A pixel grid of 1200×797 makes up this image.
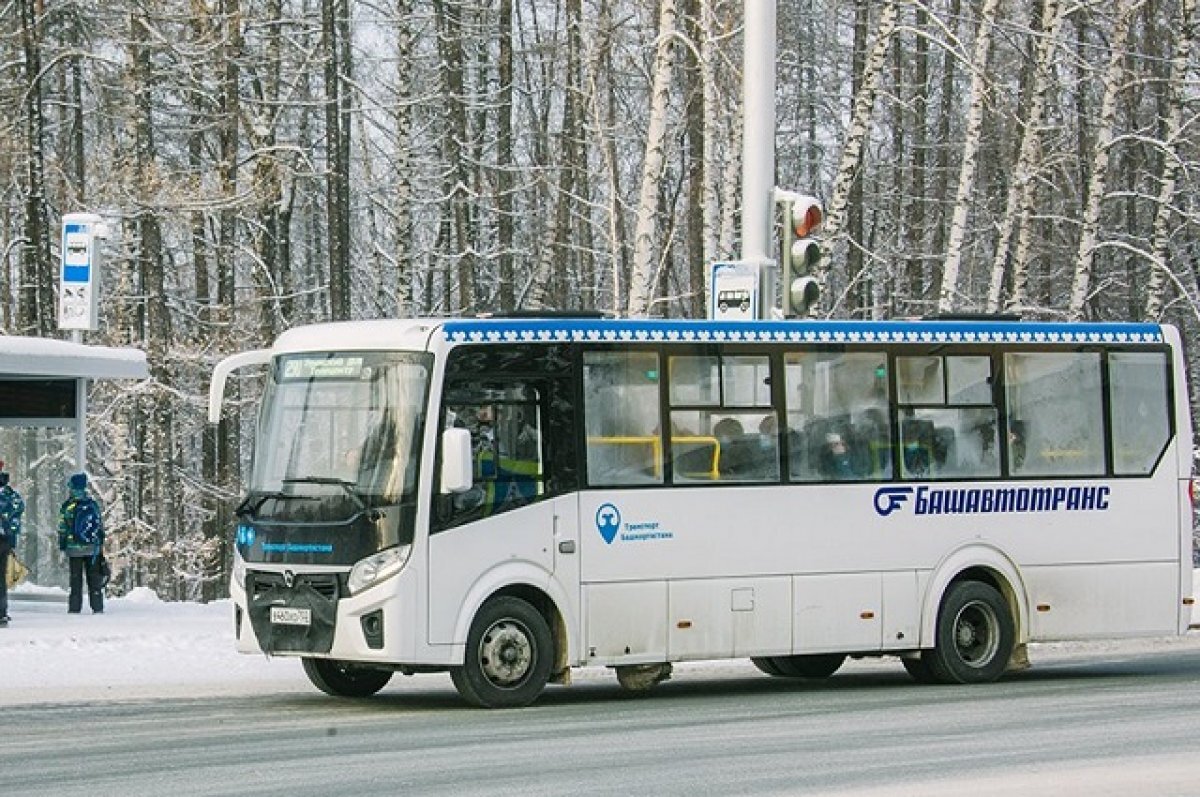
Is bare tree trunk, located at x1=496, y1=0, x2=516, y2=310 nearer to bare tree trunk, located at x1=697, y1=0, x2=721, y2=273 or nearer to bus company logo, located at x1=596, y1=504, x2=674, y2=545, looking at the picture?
bare tree trunk, located at x1=697, y1=0, x2=721, y2=273

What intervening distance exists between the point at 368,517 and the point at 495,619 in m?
1.17

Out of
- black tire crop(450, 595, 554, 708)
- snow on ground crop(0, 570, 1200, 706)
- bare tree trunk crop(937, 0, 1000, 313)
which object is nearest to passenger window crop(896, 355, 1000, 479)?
snow on ground crop(0, 570, 1200, 706)

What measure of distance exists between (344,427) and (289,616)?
4.56ft

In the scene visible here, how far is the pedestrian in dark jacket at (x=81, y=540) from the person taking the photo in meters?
26.7

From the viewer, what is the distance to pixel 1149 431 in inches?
810

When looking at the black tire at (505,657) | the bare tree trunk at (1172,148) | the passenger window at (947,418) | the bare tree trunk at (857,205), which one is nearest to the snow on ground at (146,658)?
the black tire at (505,657)

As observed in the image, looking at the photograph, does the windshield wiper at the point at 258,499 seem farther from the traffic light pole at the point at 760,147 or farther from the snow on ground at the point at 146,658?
the traffic light pole at the point at 760,147

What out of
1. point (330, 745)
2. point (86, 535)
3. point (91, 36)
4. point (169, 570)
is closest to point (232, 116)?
point (91, 36)

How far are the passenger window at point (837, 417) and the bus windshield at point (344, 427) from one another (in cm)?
327

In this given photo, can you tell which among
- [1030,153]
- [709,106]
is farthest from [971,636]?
[1030,153]

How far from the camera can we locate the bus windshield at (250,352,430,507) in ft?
55.4

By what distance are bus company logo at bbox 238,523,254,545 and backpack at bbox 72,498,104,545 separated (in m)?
9.59

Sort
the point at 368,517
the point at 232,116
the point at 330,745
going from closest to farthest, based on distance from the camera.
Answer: the point at 330,745
the point at 368,517
the point at 232,116

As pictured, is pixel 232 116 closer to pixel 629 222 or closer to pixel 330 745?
pixel 629 222
